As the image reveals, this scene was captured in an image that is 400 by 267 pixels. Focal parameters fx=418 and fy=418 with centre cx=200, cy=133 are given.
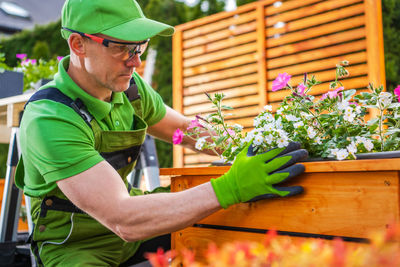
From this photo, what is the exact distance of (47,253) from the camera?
1.50 m

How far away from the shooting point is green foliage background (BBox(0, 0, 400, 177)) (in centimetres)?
378

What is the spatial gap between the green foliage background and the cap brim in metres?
1.62

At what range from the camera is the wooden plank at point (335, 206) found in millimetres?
952

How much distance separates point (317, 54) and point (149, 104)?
8.51ft

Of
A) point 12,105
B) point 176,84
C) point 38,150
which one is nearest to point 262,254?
point 38,150

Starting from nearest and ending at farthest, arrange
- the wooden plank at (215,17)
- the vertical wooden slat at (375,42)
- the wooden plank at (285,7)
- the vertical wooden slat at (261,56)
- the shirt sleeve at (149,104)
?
the shirt sleeve at (149,104)
the vertical wooden slat at (375,42)
the wooden plank at (285,7)
the vertical wooden slat at (261,56)
the wooden plank at (215,17)

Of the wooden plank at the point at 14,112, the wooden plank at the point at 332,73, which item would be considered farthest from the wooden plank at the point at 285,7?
the wooden plank at the point at 14,112

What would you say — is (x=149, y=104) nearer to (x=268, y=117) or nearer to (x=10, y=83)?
(x=268, y=117)

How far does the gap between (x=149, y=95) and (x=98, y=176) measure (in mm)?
657

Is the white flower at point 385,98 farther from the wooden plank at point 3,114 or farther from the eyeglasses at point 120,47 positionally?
the wooden plank at point 3,114

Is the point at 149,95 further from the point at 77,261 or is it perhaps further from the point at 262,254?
the point at 262,254

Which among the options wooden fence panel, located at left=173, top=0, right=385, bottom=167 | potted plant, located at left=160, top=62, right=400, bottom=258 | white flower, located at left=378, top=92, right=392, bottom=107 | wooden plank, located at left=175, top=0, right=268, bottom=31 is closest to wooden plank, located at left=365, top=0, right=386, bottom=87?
wooden fence panel, located at left=173, top=0, right=385, bottom=167

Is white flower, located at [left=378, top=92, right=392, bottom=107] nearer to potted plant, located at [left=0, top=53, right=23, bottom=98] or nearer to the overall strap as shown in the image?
the overall strap

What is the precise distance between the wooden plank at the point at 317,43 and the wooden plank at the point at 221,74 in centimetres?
26
